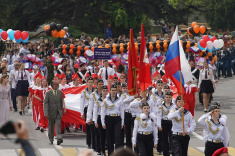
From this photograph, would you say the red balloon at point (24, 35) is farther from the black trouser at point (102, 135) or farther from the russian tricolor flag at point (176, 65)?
the russian tricolor flag at point (176, 65)

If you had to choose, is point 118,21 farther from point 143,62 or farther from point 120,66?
point 143,62

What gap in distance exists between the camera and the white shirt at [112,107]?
506 inches

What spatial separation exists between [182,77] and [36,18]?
1133 inches

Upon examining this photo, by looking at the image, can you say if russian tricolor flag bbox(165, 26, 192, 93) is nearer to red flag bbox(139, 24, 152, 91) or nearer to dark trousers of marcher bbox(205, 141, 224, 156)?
red flag bbox(139, 24, 152, 91)

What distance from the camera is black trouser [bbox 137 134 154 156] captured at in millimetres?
11397

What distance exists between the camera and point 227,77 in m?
34.6

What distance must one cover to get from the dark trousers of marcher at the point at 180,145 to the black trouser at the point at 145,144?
46cm

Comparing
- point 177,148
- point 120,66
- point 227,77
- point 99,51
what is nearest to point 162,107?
point 177,148

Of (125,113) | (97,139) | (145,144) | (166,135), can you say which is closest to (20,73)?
(97,139)

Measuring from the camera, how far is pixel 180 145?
11.5 metres

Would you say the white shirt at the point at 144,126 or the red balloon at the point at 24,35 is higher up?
the red balloon at the point at 24,35

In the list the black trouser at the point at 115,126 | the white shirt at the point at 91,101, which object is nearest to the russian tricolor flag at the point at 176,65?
the black trouser at the point at 115,126

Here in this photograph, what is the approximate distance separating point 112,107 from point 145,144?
1.65 meters

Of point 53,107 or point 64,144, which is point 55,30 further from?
point 64,144
